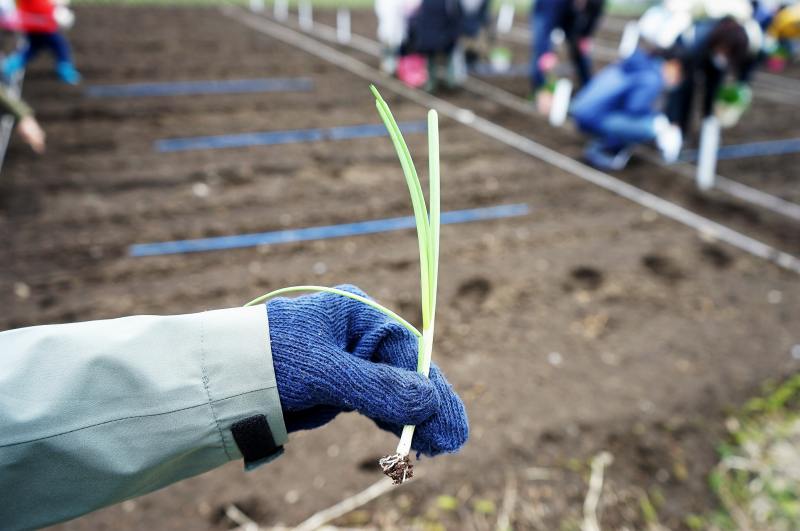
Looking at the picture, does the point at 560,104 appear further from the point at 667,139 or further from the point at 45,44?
the point at 45,44

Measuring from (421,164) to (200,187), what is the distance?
1.79 metres

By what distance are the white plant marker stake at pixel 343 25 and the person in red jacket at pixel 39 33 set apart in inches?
143

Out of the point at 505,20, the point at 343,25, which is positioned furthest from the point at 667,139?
the point at 505,20

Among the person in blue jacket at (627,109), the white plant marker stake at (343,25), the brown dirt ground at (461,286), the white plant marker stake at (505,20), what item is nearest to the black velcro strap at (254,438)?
the brown dirt ground at (461,286)

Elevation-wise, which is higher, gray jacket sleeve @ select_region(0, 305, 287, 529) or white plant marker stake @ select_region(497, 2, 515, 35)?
white plant marker stake @ select_region(497, 2, 515, 35)

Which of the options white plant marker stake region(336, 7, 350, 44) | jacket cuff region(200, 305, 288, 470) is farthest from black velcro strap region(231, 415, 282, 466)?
white plant marker stake region(336, 7, 350, 44)

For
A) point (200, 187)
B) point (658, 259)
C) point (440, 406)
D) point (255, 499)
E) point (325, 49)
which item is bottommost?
point (255, 499)

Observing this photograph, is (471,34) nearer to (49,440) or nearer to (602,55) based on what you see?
(602,55)

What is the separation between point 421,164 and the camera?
4734 mm

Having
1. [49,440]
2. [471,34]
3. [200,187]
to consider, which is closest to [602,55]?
[471,34]

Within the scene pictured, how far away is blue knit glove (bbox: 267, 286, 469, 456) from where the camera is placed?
93 centimetres

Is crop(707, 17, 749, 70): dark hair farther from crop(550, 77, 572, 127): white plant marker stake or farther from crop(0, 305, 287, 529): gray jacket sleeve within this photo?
crop(0, 305, 287, 529): gray jacket sleeve

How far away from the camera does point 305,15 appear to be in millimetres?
8836

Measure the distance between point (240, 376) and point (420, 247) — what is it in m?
0.37
